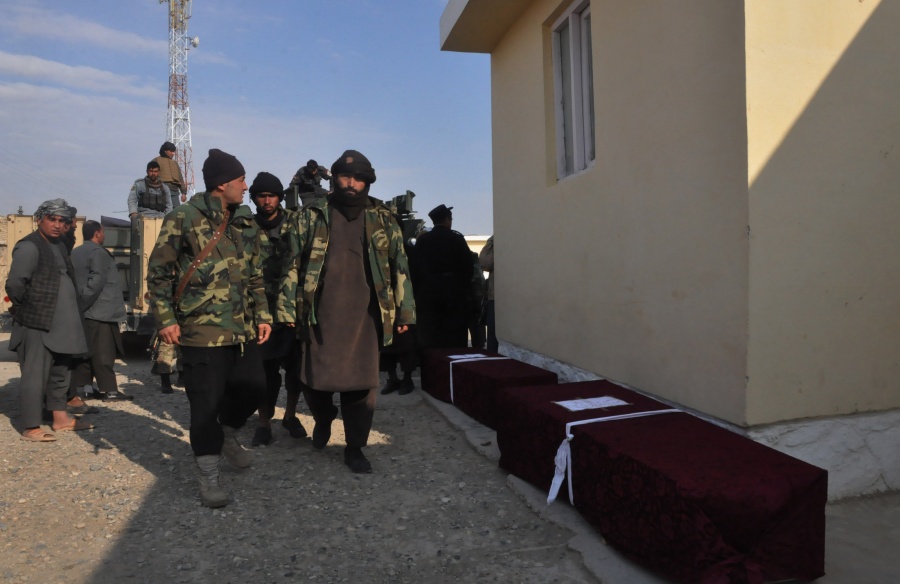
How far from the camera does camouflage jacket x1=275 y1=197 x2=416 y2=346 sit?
3871 millimetres

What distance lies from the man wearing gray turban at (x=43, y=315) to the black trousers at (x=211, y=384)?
2.06 metres

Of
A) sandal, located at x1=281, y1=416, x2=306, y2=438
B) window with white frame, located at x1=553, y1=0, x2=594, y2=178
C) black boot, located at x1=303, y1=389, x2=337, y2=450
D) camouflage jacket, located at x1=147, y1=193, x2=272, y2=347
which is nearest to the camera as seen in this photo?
camouflage jacket, located at x1=147, y1=193, x2=272, y2=347

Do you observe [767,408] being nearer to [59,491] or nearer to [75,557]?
[75,557]

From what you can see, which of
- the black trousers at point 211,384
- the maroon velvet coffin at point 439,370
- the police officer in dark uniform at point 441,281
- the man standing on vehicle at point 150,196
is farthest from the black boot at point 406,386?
the man standing on vehicle at point 150,196

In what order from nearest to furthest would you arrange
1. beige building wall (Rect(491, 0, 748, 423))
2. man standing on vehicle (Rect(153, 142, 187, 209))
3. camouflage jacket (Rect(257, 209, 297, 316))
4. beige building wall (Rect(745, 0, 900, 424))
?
beige building wall (Rect(745, 0, 900, 424)) < beige building wall (Rect(491, 0, 748, 423)) < camouflage jacket (Rect(257, 209, 297, 316)) < man standing on vehicle (Rect(153, 142, 187, 209))

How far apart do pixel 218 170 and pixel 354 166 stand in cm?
76

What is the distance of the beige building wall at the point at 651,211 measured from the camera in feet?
10.2

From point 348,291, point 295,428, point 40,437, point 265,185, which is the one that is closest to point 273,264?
point 265,185

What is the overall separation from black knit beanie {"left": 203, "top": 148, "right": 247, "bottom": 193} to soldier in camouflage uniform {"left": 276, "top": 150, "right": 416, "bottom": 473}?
520mm

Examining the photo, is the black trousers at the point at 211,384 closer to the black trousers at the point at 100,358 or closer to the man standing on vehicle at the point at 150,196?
the black trousers at the point at 100,358

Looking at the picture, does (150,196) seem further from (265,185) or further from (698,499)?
(698,499)

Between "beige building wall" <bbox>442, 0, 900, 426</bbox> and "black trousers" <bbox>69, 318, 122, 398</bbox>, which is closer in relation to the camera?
"beige building wall" <bbox>442, 0, 900, 426</bbox>

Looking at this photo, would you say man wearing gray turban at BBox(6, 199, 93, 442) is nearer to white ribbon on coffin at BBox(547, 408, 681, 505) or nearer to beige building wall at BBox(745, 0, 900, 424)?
white ribbon on coffin at BBox(547, 408, 681, 505)

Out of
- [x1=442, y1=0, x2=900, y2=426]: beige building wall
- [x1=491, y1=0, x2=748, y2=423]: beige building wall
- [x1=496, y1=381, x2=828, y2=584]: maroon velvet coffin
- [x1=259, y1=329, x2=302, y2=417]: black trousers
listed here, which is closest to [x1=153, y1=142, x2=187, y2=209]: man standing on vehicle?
[x1=259, y1=329, x2=302, y2=417]: black trousers
